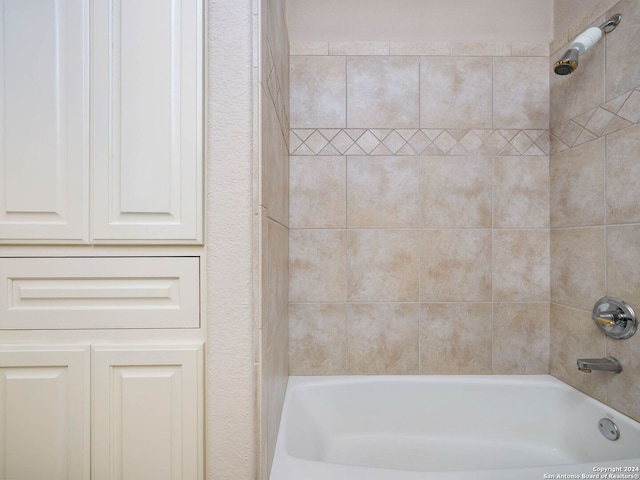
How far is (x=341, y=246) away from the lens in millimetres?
1491

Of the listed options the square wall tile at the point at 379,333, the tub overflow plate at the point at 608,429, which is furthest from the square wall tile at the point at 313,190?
the tub overflow plate at the point at 608,429

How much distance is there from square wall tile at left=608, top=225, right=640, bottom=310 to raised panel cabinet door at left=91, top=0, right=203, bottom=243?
1383 millimetres

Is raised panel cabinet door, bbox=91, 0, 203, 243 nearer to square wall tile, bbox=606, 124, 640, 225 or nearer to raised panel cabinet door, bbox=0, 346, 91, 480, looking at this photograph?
raised panel cabinet door, bbox=0, 346, 91, 480

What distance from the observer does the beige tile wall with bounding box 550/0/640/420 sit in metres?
1.12

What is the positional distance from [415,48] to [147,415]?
1.70m

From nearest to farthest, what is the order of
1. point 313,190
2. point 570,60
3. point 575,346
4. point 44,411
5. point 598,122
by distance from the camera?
point 44,411, point 570,60, point 598,122, point 575,346, point 313,190

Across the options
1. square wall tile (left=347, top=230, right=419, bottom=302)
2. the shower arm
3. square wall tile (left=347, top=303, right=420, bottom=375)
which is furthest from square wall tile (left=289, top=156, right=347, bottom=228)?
the shower arm

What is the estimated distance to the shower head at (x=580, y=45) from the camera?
1.13m

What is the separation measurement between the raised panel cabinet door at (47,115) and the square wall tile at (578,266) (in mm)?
1675

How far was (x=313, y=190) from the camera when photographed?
4.87 feet

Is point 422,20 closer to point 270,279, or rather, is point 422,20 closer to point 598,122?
point 598,122

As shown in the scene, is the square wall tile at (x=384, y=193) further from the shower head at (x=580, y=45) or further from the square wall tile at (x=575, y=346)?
the square wall tile at (x=575, y=346)

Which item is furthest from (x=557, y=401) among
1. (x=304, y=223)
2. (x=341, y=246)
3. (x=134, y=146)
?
(x=134, y=146)

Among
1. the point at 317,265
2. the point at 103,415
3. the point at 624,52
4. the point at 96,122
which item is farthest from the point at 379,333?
the point at 624,52
